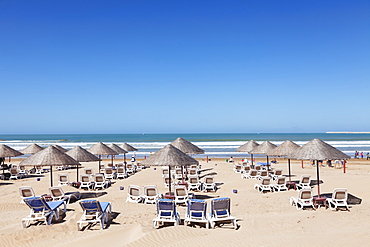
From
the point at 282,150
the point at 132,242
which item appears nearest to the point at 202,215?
the point at 132,242

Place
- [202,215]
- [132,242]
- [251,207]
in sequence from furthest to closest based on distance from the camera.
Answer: [251,207] → [202,215] → [132,242]

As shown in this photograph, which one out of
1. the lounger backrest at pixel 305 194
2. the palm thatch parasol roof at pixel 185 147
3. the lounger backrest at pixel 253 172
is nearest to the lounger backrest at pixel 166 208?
the lounger backrest at pixel 305 194

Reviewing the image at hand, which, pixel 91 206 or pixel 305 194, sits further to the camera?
pixel 305 194

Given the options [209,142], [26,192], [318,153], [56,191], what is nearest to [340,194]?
[318,153]

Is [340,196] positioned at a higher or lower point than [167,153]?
lower

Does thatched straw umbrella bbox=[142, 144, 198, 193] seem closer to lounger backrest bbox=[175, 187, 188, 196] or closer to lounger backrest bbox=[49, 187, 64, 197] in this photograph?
lounger backrest bbox=[175, 187, 188, 196]

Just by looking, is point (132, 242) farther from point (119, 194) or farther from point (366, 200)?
point (366, 200)

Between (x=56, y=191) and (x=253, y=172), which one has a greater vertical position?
(x=56, y=191)

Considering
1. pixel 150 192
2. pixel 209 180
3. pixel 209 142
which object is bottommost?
pixel 209 142

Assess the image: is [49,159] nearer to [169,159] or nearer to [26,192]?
[26,192]

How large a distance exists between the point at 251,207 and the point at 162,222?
3539mm

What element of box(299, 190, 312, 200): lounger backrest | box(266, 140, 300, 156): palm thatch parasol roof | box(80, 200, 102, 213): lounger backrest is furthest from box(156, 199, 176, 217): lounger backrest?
box(266, 140, 300, 156): palm thatch parasol roof

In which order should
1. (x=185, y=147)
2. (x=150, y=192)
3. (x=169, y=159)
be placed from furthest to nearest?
(x=185, y=147)
(x=150, y=192)
(x=169, y=159)

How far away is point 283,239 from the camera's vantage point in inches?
242
